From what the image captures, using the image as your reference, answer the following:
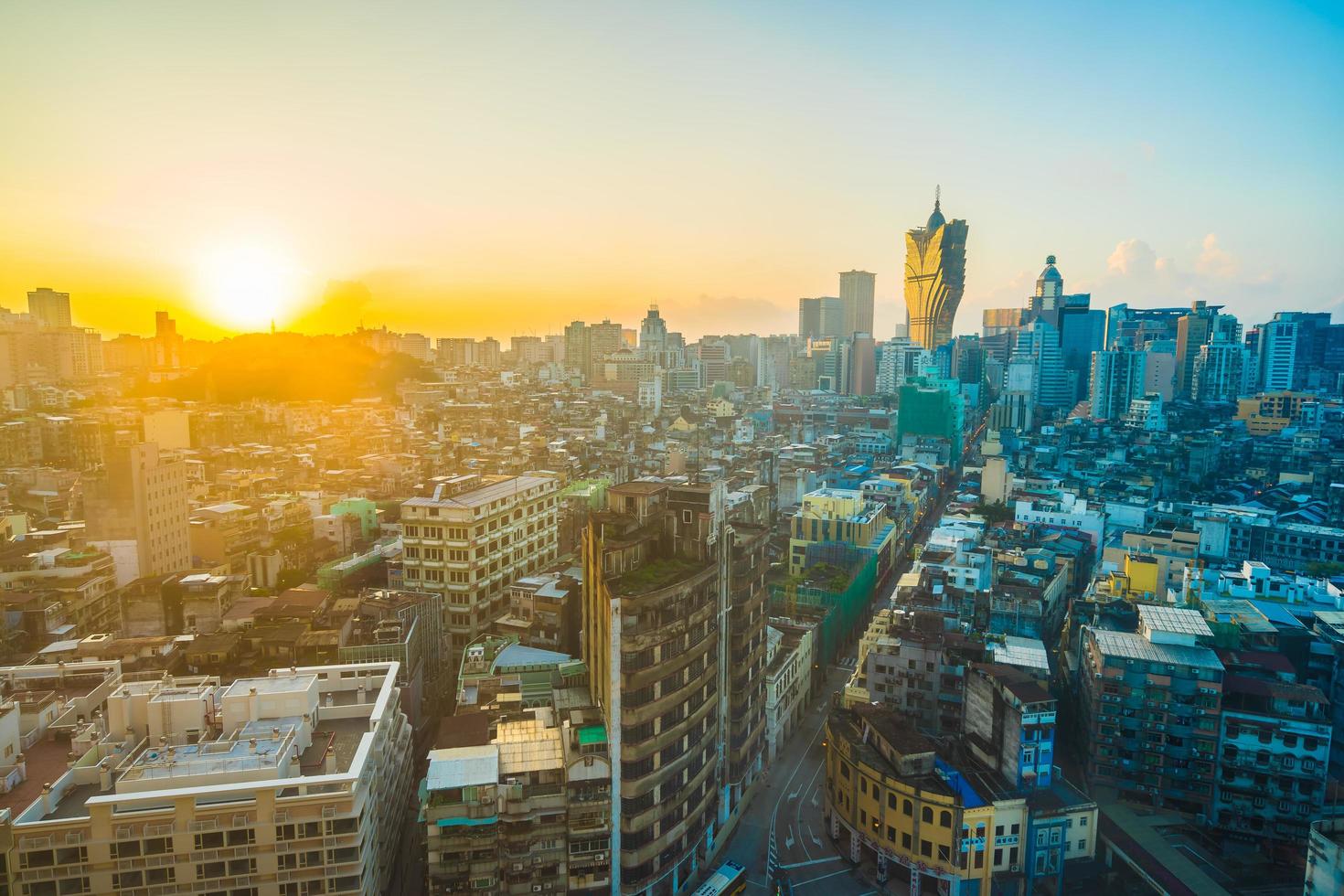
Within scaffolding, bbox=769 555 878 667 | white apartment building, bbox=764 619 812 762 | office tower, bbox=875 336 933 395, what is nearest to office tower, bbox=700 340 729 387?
office tower, bbox=875 336 933 395

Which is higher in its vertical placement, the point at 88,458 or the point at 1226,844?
the point at 88,458

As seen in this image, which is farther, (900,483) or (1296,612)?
(900,483)

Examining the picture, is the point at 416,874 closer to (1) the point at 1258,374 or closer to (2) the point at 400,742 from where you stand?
(2) the point at 400,742

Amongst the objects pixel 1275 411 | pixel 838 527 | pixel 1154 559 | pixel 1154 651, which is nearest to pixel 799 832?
pixel 1154 651

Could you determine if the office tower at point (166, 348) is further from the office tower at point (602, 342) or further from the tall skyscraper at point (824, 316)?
the tall skyscraper at point (824, 316)

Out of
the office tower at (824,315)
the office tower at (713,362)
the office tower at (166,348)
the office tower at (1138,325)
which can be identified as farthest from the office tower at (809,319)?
the office tower at (166,348)

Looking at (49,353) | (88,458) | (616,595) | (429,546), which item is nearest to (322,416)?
(88,458)
